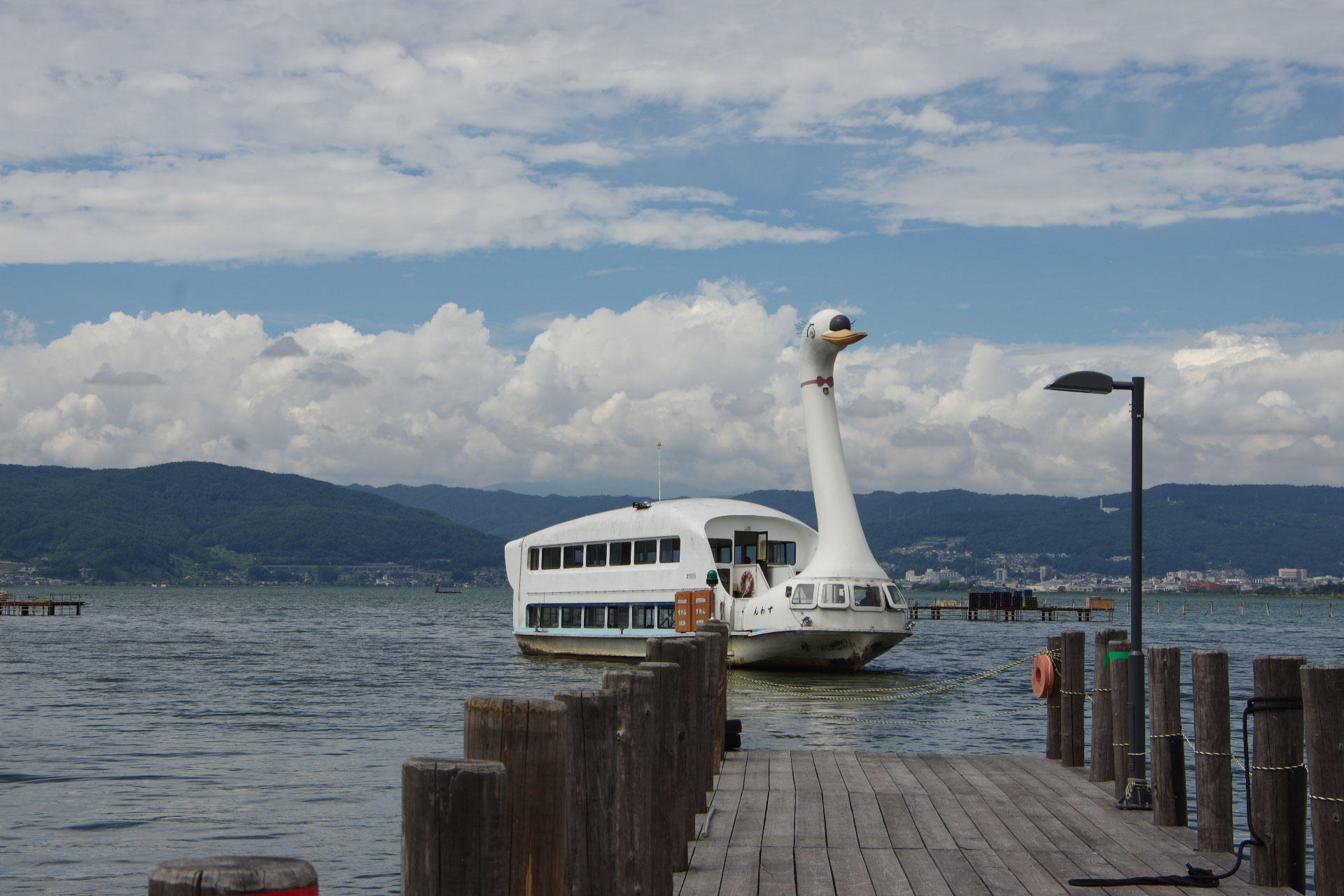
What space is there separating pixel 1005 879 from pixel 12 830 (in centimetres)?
1341

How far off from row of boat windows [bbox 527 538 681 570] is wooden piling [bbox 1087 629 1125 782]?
25.2m

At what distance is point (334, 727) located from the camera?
2809 cm

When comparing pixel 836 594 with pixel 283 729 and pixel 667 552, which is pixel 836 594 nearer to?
pixel 667 552

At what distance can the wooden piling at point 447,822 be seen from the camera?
369cm

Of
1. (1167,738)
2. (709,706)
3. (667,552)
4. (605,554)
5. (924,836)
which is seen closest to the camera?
(924,836)

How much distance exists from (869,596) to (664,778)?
2774cm

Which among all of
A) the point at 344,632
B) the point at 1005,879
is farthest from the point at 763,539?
the point at 344,632

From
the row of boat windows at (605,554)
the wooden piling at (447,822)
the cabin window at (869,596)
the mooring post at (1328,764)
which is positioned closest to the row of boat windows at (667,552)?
the row of boat windows at (605,554)

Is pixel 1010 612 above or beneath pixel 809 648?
beneath

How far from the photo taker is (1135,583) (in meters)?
11.5

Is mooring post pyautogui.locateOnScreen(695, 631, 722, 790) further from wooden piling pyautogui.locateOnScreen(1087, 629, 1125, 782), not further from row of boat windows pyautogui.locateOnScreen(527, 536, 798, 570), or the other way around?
row of boat windows pyautogui.locateOnScreen(527, 536, 798, 570)

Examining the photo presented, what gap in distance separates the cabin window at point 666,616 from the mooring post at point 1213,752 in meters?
28.7

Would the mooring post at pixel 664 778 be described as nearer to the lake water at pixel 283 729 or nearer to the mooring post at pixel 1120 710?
the mooring post at pixel 1120 710

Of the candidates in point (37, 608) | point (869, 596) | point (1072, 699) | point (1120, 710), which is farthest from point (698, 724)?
point (37, 608)
